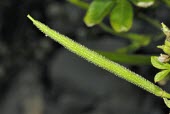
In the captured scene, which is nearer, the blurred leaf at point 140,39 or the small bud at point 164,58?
the small bud at point 164,58

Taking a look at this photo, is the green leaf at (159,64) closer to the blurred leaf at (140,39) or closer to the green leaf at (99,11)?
the green leaf at (99,11)

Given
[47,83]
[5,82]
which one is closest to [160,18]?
[47,83]

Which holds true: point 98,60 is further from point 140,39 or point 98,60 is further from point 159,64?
Answer: point 140,39

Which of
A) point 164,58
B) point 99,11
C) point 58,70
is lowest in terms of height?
point 58,70

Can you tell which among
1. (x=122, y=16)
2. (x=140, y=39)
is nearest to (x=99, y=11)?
(x=122, y=16)

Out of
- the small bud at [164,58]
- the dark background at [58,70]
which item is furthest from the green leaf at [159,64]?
the dark background at [58,70]

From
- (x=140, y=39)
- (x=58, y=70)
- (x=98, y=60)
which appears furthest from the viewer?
(x=58, y=70)
